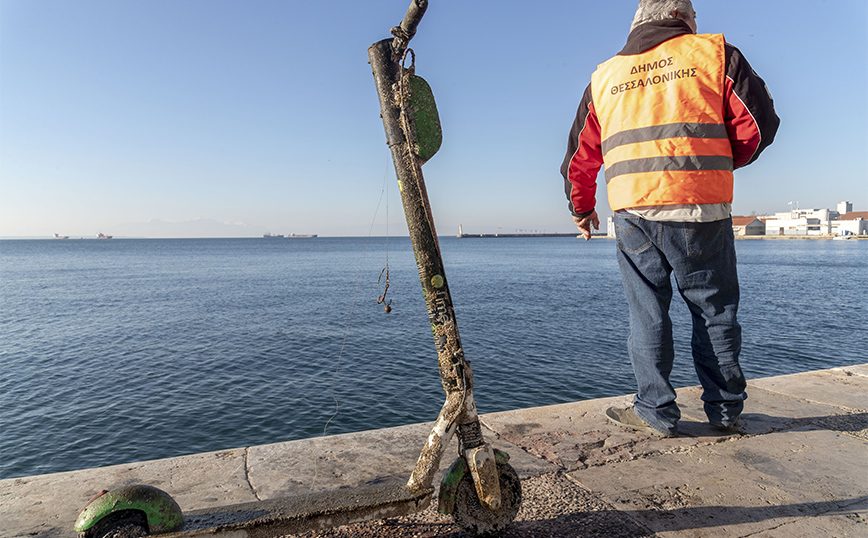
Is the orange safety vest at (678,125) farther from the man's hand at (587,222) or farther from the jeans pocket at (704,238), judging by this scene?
the man's hand at (587,222)

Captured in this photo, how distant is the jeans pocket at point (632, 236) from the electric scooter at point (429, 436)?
163 cm

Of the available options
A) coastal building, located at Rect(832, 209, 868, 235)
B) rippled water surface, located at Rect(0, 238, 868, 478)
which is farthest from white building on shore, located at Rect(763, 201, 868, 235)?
rippled water surface, located at Rect(0, 238, 868, 478)

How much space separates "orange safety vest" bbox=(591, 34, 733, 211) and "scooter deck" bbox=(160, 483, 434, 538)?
2.20m

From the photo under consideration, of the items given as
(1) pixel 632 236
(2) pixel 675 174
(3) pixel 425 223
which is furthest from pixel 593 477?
(2) pixel 675 174

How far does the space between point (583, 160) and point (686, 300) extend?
1.16 metres

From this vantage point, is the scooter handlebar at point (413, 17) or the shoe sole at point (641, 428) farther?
the shoe sole at point (641, 428)

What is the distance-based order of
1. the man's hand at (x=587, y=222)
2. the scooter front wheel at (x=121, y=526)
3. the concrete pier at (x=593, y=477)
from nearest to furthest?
the scooter front wheel at (x=121, y=526), the concrete pier at (x=593, y=477), the man's hand at (x=587, y=222)

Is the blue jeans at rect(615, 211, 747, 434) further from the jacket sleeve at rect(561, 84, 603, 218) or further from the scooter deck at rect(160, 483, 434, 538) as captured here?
the scooter deck at rect(160, 483, 434, 538)

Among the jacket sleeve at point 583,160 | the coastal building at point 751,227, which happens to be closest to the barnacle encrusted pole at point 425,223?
the jacket sleeve at point 583,160

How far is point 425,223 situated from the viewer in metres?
2.15

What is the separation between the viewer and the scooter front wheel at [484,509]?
2.10 metres

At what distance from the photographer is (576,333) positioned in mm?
17547

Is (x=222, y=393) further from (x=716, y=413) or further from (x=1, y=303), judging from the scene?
(x=1, y=303)

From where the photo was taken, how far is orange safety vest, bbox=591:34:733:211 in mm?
2938
